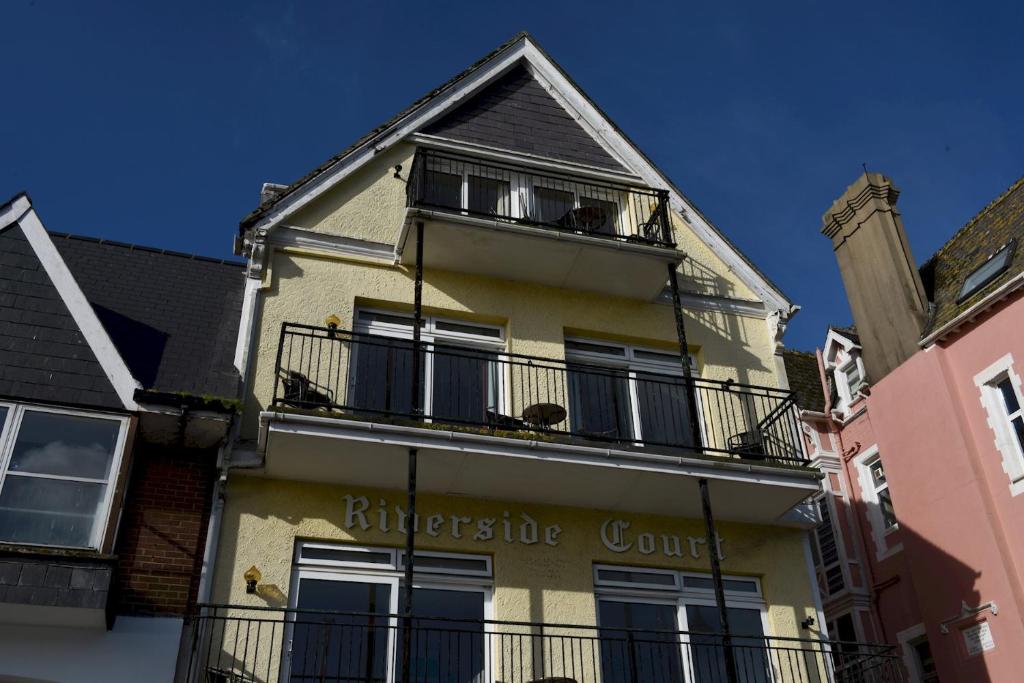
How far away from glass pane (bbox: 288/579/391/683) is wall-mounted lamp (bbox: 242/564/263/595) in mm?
517

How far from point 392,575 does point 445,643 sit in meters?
0.96

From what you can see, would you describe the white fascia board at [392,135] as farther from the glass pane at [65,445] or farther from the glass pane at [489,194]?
the glass pane at [65,445]

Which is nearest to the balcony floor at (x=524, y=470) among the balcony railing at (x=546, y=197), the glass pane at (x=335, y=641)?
the glass pane at (x=335, y=641)

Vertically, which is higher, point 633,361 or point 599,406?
point 633,361

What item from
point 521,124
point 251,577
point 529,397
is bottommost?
point 251,577

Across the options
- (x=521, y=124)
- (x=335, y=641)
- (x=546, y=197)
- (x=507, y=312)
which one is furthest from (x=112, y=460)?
(x=521, y=124)

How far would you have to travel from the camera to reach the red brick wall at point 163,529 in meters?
9.88

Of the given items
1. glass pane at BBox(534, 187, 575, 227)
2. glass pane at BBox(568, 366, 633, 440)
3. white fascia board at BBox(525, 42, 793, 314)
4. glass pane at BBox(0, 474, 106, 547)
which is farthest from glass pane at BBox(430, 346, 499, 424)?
white fascia board at BBox(525, 42, 793, 314)

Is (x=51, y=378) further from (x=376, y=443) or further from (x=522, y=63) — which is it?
(x=522, y=63)

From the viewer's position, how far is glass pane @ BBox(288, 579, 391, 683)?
1008 centimetres

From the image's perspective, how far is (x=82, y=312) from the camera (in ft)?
35.7

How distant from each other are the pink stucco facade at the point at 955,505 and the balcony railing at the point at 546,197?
6.01 m

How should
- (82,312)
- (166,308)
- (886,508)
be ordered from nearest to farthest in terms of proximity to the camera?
(82,312)
(166,308)
(886,508)

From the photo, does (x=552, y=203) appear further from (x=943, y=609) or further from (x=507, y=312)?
(x=943, y=609)
